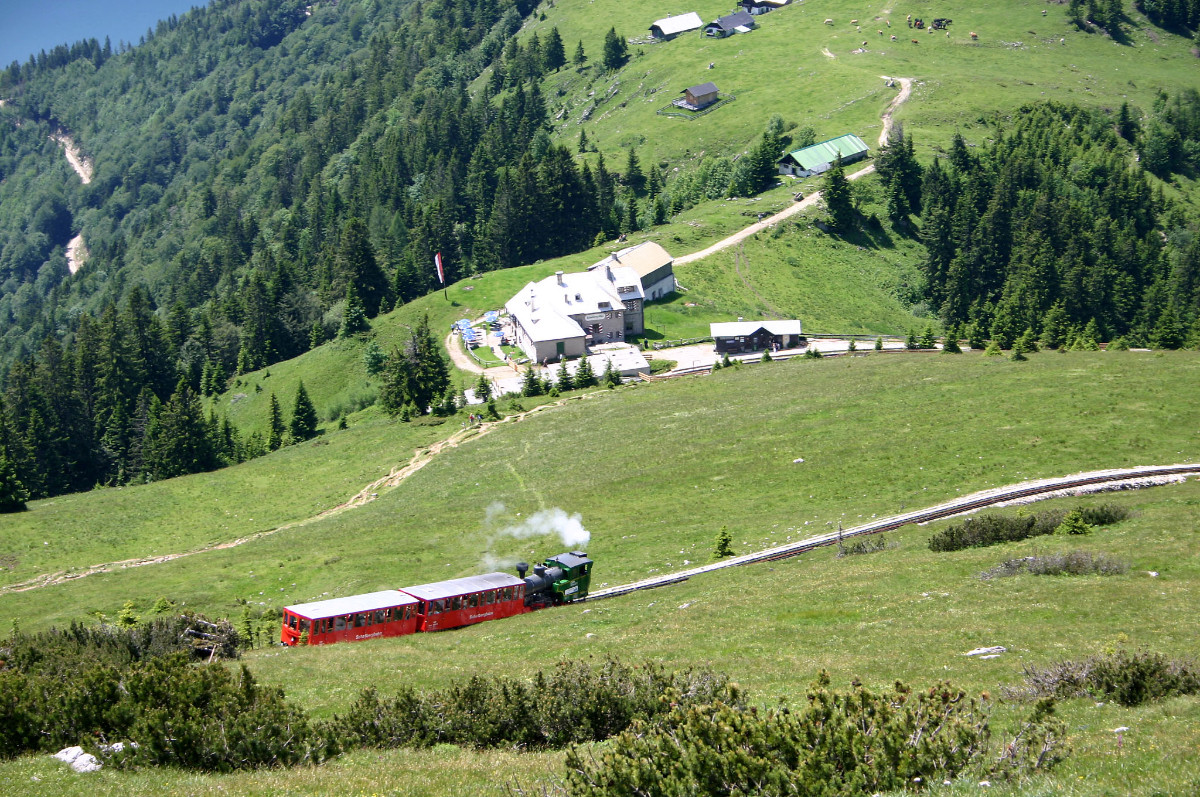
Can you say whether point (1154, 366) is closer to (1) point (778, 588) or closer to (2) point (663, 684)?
(1) point (778, 588)

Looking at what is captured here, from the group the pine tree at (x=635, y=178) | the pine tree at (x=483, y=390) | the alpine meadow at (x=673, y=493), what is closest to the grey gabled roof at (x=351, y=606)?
the alpine meadow at (x=673, y=493)

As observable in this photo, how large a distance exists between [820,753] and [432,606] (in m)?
25.3

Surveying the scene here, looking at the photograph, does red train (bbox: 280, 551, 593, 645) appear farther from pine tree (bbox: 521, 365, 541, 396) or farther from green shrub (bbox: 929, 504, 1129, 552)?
pine tree (bbox: 521, 365, 541, 396)

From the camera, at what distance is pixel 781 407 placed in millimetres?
77875

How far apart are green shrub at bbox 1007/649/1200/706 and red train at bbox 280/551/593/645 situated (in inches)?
925

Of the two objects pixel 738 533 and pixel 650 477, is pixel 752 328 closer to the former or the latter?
pixel 650 477

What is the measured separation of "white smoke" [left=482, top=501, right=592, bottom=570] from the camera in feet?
179

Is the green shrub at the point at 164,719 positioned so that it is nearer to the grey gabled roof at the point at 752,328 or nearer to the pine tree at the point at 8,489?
the pine tree at the point at 8,489

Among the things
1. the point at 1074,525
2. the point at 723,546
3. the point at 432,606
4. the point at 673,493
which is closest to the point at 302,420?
the point at 673,493

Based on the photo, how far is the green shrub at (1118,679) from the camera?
2364cm

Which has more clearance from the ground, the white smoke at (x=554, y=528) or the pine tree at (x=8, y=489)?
the pine tree at (x=8, y=489)

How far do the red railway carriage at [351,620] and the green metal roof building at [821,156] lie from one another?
140206 millimetres

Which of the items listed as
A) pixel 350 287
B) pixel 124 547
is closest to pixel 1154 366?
pixel 124 547

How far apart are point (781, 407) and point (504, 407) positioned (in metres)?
31.0
